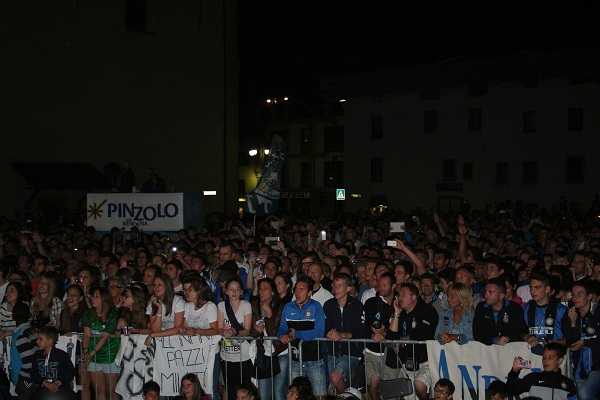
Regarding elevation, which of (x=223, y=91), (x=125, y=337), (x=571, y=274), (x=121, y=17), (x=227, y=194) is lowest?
(x=125, y=337)

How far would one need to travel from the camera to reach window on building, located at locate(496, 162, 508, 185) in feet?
143

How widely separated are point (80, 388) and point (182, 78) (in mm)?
27864

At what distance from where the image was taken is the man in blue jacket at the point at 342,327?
351 inches

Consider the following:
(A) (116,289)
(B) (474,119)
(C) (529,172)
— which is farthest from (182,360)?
(B) (474,119)

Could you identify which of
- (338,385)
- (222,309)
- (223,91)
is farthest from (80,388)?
(223,91)

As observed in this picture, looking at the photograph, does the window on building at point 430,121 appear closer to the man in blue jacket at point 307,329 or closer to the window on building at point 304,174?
the window on building at point 304,174

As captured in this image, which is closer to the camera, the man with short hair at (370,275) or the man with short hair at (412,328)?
the man with short hair at (412,328)

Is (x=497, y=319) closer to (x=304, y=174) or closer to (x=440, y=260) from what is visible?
(x=440, y=260)

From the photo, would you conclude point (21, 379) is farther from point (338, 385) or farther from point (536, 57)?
point (536, 57)

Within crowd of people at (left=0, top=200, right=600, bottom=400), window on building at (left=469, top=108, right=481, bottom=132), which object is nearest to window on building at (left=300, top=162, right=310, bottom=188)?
window on building at (left=469, top=108, right=481, bottom=132)

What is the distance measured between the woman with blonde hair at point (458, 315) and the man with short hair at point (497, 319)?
0.14 m

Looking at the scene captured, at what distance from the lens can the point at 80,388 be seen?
9.84 metres

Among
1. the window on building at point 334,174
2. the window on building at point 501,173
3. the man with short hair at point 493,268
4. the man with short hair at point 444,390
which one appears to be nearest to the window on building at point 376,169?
the window on building at point 501,173

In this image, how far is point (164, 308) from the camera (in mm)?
9555
